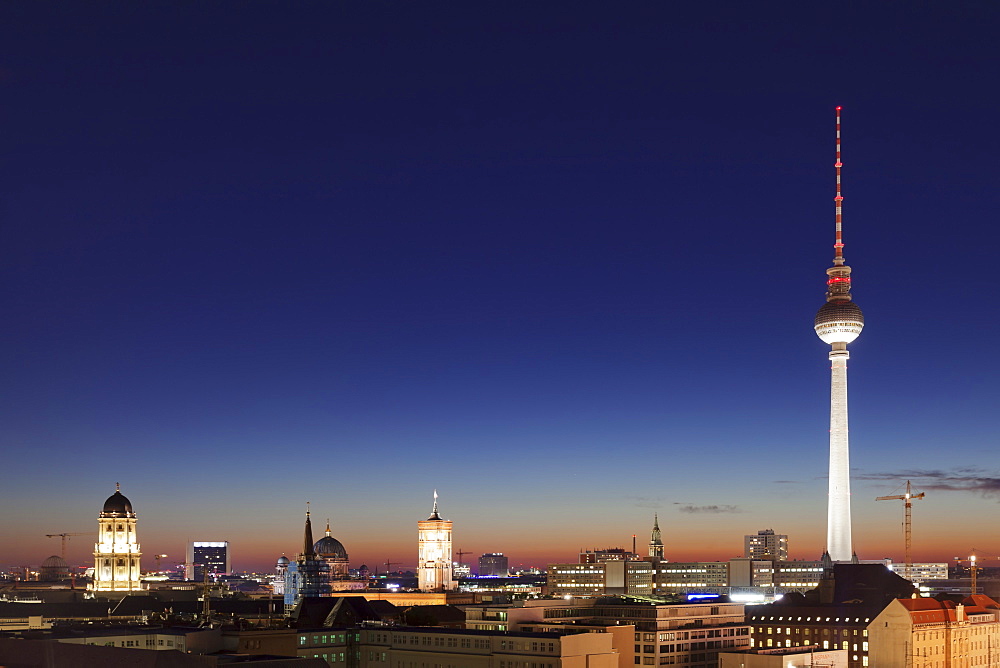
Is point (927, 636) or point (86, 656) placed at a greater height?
point (86, 656)

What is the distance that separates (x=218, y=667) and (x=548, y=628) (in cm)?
5440

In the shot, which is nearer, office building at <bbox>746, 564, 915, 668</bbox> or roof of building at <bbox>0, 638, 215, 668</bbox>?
roof of building at <bbox>0, 638, 215, 668</bbox>

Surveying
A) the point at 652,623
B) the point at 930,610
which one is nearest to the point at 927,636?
the point at 930,610

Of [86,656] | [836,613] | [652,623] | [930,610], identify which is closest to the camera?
[86,656]

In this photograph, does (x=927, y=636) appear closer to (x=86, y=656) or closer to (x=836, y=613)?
(x=836, y=613)

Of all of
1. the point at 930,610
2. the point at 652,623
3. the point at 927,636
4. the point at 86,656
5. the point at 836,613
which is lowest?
the point at 836,613

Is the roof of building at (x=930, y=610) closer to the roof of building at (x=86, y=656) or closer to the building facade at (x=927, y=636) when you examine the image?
the building facade at (x=927, y=636)

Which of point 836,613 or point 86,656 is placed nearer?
point 86,656

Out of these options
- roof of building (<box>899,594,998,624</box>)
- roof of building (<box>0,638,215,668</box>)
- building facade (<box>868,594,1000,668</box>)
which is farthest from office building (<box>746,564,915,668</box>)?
roof of building (<box>0,638,215,668</box>)

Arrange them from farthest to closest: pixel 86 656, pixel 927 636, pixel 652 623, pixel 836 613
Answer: pixel 836 613
pixel 927 636
pixel 652 623
pixel 86 656

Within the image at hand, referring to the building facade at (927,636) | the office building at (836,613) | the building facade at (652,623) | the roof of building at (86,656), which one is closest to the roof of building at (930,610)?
the building facade at (927,636)

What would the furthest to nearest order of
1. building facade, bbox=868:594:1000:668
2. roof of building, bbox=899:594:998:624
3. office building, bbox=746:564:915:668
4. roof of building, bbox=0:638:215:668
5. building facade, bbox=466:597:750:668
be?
office building, bbox=746:564:915:668, roof of building, bbox=899:594:998:624, building facade, bbox=868:594:1000:668, building facade, bbox=466:597:750:668, roof of building, bbox=0:638:215:668

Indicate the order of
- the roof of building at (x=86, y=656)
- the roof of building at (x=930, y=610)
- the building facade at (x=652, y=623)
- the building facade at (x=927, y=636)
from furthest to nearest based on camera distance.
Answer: the roof of building at (x=930, y=610), the building facade at (x=927, y=636), the building facade at (x=652, y=623), the roof of building at (x=86, y=656)

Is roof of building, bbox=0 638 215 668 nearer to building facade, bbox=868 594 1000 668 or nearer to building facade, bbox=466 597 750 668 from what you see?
building facade, bbox=466 597 750 668
